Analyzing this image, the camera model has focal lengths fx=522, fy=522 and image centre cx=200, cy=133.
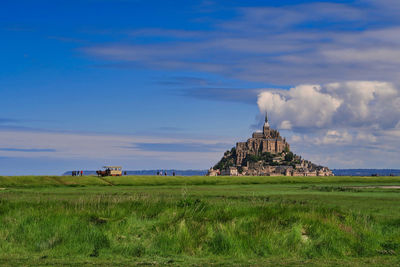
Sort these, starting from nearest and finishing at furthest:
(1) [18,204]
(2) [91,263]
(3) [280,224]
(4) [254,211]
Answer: (2) [91,263] → (3) [280,224] → (4) [254,211] → (1) [18,204]

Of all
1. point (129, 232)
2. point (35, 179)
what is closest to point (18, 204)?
point (129, 232)

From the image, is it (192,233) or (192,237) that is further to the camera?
(192,233)

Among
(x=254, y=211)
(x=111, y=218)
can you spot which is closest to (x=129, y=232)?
(x=111, y=218)

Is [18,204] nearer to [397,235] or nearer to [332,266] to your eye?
[332,266]

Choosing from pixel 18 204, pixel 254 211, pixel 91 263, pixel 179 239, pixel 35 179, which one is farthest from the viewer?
pixel 35 179

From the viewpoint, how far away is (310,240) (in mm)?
18688

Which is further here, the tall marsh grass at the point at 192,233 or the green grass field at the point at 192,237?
the tall marsh grass at the point at 192,233

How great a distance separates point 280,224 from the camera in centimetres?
1984

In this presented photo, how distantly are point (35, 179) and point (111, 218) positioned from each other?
72000 mm

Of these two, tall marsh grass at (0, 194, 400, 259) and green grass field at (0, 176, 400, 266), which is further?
tall marsh grass at (0, 194, 400, 259)

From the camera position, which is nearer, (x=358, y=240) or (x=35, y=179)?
(x=358, y=240)

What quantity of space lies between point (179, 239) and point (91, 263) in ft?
11.7

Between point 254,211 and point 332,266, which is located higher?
point 254,211

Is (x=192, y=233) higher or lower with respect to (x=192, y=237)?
higher
